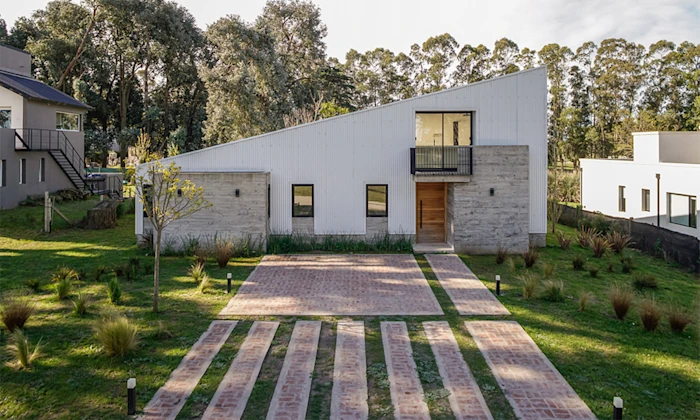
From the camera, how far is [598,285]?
13.3 metres

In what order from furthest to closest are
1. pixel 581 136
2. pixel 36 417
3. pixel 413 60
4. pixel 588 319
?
pixel 413 60 < pixel 581 136 < pixel 588 319 < pixel 36 417

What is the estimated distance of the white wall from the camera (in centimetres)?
2141

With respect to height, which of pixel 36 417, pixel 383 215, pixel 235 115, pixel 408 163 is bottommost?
pixel 36 417

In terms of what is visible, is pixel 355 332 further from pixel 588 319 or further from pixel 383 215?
pixel 383 215

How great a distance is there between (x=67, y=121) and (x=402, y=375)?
2969 cm

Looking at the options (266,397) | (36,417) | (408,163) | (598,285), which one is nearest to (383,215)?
(408,163)

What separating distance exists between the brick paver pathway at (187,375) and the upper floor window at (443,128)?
10.7m

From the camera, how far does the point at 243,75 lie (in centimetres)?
3431

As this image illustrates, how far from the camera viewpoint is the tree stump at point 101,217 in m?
20.9

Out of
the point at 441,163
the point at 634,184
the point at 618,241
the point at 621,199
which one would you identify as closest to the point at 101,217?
the point at 441,163

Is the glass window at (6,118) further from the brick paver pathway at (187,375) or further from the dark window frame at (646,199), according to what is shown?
the dark window frame at (646,199)

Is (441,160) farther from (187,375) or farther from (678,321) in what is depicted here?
(187,375)

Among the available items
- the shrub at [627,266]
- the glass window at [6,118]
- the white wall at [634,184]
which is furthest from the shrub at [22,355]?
the white wall at [634,184]

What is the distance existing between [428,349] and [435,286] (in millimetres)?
4522
